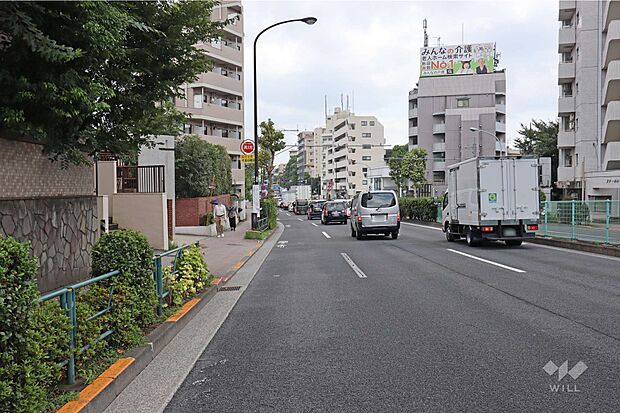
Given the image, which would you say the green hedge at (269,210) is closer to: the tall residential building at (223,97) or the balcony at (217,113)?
the tall residential building at (223,97)

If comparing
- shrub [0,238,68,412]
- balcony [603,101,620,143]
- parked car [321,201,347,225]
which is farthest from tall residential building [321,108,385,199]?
shrub [0,238,68,412]

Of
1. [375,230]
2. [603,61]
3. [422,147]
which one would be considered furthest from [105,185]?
[422,147]

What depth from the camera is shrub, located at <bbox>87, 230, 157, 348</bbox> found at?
6.01 m

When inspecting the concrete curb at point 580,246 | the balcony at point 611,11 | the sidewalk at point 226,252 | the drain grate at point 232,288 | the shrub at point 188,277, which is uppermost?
the balcony at point 611,11

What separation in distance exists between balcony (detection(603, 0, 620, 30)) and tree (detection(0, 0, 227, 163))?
3182cm

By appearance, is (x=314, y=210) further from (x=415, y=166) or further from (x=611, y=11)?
(x=611, y=11)

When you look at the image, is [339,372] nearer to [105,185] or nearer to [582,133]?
[105,185]

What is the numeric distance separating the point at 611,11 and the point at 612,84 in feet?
14.7

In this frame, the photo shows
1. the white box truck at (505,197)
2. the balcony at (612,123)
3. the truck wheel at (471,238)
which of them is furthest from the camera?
the balcony at (612,123)

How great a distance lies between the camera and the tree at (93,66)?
6047 mm

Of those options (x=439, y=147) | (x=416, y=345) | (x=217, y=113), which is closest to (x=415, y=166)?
(x=439, y=147)

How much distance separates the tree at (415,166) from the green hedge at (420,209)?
16.4 metres

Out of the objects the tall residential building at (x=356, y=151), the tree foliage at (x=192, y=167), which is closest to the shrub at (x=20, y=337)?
the tree foliage at (x=192, y=167)

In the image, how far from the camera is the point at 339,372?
5.64 meters
